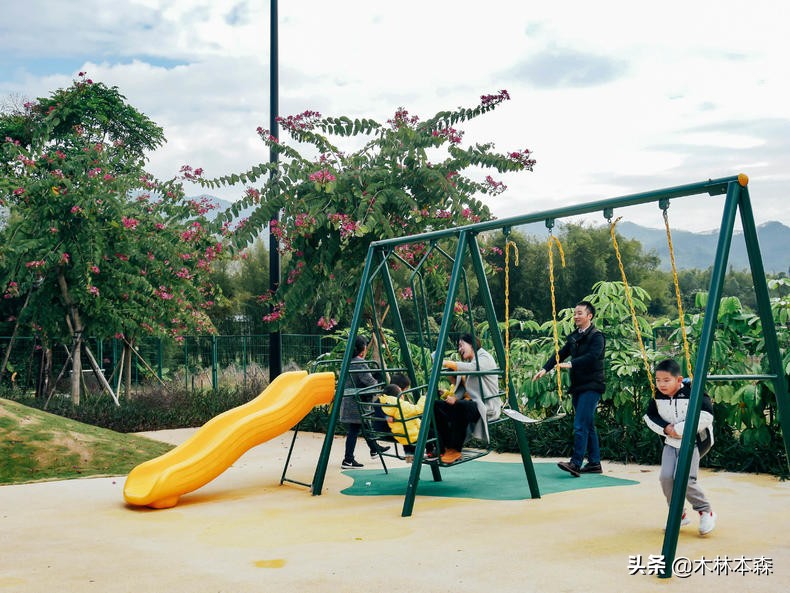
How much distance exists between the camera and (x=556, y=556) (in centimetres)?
508

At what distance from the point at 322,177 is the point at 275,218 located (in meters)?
1.24

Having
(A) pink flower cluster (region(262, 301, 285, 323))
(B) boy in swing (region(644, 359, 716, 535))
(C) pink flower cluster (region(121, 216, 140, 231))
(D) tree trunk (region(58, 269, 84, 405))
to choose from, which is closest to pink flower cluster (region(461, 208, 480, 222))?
(A) pink flower cluster (region(262, 301, 285, 323))

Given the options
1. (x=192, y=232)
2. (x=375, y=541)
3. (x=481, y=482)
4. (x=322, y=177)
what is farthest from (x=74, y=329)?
(x=375, y=541)

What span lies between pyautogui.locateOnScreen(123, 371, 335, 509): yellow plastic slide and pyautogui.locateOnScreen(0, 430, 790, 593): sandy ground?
19 cm

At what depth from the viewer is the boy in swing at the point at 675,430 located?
547 centimetres

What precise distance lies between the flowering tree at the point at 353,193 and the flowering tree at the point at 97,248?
1.54 meters

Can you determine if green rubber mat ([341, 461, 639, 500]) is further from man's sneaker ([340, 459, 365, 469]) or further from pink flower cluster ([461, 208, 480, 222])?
pink flower cluster ([461, 208, 480, 222])

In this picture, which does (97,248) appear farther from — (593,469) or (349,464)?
(593,469)

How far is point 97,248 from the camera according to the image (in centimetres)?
1430

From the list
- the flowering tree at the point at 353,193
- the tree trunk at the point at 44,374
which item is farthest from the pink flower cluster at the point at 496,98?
the tree trunk at the point at 44,374

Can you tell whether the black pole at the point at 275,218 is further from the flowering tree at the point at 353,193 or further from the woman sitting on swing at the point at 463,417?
the woman sitting on swing at the point at 463,417

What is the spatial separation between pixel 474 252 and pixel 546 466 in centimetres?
292

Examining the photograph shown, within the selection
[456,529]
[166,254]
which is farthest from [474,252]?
[166,254]

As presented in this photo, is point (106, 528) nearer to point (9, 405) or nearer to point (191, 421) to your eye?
point (9, 405)
